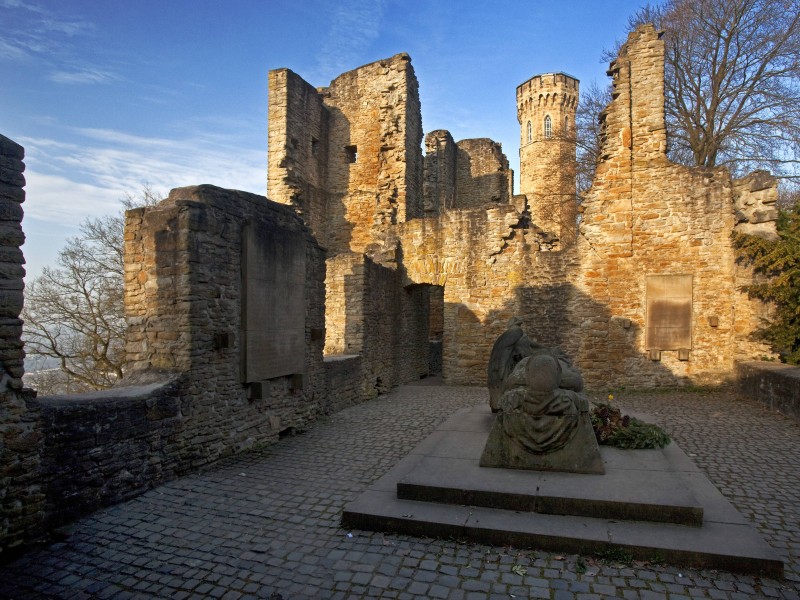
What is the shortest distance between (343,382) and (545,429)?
20.4 ft

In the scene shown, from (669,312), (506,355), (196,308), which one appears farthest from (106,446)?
(669,312)

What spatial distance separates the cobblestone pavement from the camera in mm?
3580

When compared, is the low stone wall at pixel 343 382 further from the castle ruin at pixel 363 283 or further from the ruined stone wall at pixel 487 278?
the ruined stone wall at pixel 487 278

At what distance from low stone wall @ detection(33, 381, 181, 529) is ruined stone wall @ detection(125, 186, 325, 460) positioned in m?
0.27

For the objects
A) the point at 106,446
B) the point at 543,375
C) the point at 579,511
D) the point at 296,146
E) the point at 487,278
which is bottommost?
the point at 579,511

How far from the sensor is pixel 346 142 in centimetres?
2061

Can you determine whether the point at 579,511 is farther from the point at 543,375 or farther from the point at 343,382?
the point at 343,382

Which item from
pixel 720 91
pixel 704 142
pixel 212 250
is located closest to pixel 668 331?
pixel 704 142

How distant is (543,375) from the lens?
5203 millimetres

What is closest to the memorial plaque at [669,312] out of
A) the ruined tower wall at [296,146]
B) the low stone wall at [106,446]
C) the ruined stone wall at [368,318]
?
the ruined stone wall at [368,318]

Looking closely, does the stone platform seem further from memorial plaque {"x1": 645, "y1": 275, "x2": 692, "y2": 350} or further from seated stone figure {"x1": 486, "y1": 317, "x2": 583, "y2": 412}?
memorial plaque {"x1": 645, "y1": 275, "x2": 692, "y2": 350}

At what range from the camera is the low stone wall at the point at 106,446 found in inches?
178

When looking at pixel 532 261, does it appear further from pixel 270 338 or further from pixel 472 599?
pixel 472 599

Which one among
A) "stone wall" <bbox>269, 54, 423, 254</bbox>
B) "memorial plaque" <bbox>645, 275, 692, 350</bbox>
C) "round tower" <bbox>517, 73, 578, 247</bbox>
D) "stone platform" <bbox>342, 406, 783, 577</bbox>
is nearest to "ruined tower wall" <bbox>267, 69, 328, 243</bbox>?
A: "stone wall" <bbox>269, 54, 423, 254</bbox>
